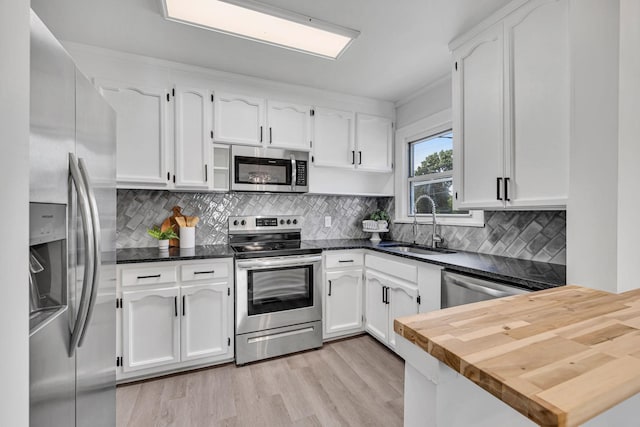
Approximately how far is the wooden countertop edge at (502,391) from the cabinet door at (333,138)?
2.47 m

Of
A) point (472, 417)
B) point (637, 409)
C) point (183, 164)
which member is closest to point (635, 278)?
point (637, 409)

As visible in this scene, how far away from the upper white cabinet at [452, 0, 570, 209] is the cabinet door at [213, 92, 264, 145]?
1.67 m

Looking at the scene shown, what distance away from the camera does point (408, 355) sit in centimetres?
63

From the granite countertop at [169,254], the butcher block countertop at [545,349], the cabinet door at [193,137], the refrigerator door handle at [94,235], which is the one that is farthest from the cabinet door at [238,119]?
the butcher block countertop at [545,349]

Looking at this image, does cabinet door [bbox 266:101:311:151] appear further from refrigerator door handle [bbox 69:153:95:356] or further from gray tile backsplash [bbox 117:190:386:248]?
refrigerator door handle [bbox 69:153:95:356]

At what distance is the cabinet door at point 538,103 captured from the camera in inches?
57.3

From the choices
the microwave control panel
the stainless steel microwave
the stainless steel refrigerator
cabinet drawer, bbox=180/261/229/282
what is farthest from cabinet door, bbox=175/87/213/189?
the stainless steel refrigerator

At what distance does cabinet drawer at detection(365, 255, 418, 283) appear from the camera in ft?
7.10

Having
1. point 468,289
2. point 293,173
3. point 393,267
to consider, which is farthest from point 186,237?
point 468,289

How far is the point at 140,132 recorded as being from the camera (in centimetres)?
227

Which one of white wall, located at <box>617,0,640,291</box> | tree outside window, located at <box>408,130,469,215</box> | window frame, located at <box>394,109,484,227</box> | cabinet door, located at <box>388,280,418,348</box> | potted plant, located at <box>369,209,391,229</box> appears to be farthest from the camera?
potted plant, located at <box>369,209,391,229</box>

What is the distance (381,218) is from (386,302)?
1.09m

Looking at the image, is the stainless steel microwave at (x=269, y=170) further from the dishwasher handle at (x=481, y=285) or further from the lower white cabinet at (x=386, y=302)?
the dishwasher handle at (x=481, y=285)

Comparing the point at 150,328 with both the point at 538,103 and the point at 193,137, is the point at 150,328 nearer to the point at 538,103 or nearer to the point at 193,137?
the point at 193,137
